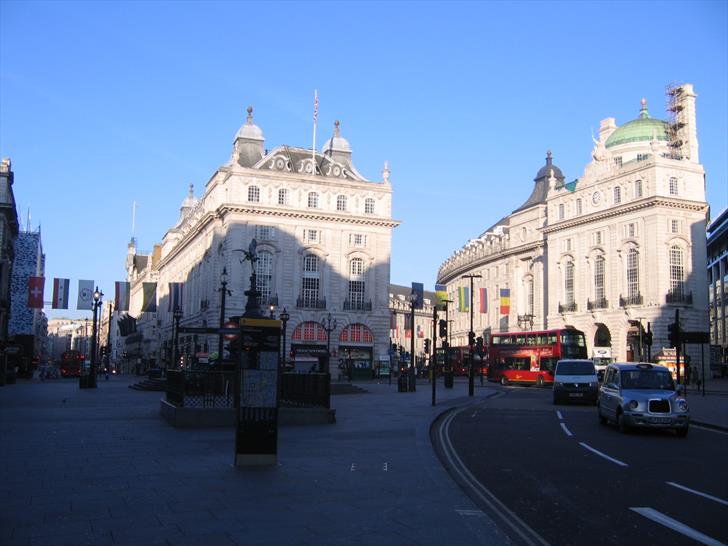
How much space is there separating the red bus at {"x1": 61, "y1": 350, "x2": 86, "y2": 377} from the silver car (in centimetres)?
7056

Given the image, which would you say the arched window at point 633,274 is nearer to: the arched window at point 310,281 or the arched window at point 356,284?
the arched window at point 356,284

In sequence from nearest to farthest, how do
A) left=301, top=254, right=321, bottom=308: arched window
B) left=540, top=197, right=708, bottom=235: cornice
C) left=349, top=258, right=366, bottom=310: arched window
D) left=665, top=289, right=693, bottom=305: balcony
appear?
left=665, top=289, right=693, bottom=305: balcony → left=540, top=197, right=708, bottom=235: cornice → left=301, top=254, right=321, bottom=308: arched window → left=349, top=258, right=366, bottom=310: arched window

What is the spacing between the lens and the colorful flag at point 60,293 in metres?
51.0

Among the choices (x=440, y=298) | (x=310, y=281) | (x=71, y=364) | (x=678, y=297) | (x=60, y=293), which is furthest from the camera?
(x=71, y=364)

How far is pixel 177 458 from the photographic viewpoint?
42.1 ft

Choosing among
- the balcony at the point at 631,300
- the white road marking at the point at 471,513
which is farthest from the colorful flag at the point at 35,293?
the balcony at the point at 631,300

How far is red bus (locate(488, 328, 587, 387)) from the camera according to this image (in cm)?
5147

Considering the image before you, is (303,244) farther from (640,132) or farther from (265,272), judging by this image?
(640,132)

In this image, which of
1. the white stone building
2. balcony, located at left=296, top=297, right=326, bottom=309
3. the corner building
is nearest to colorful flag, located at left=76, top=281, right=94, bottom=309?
the white stone building

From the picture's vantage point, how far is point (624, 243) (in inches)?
2805

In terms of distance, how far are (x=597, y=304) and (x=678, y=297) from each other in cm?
860

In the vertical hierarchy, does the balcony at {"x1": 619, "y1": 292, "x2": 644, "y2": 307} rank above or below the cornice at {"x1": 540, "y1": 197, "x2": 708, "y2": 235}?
below

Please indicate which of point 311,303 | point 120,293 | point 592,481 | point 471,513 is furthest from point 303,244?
point 471,513

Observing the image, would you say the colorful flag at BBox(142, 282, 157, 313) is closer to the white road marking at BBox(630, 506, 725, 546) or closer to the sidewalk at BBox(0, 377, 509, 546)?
the sidewalk at BBox(0, 377, 509, 546)
